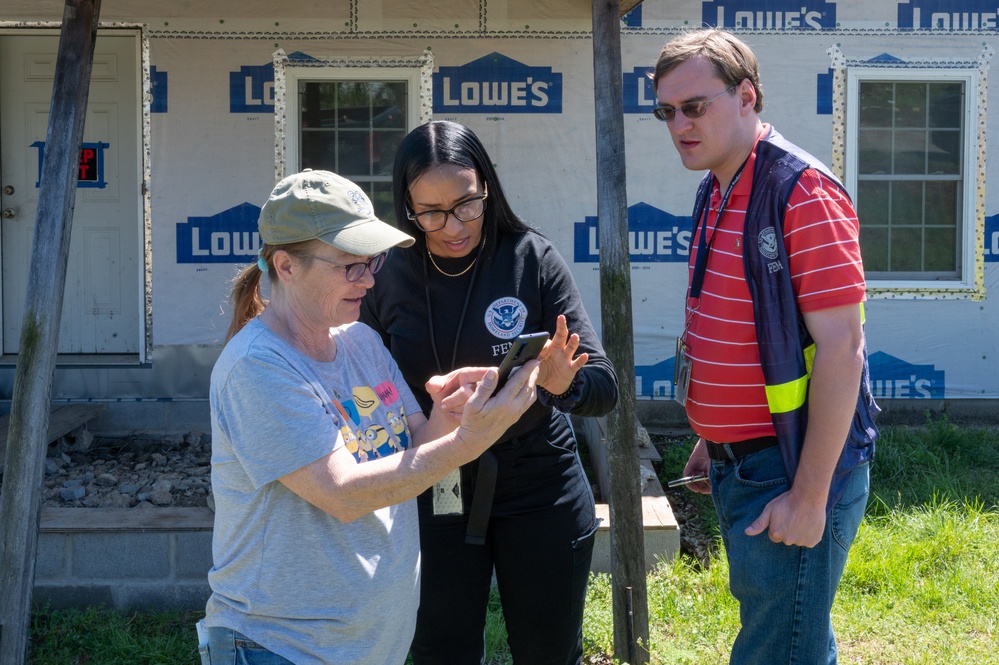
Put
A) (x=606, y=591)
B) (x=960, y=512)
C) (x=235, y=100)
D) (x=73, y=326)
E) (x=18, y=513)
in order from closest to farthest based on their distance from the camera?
(x=18, y=513), (x=606, y=591), (x=960, y=512), (x=235, y=100), (x=73, y=326)

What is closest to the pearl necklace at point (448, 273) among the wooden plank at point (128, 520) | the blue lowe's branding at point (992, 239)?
the wooden plank at point (128, 520)

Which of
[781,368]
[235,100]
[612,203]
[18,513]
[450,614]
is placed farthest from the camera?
[235,100]

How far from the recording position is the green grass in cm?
388

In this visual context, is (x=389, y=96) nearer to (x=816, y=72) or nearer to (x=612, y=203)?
(x=816, y=72)

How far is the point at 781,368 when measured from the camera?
6.72ft

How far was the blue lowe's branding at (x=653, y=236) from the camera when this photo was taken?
739cm

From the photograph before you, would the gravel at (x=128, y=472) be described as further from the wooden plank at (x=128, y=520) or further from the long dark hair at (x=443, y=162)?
the long dark hair at (x=443, y=162)

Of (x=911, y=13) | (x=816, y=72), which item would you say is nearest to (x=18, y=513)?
(x=816, y=72)

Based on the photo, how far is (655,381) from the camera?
7496 millimetres

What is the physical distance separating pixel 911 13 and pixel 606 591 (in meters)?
5.31

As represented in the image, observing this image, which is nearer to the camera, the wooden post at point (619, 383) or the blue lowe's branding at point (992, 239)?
the wooden post at point (619, 383)

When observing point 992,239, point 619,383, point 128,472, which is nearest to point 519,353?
point 619,383

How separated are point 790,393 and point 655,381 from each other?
5.48 meters

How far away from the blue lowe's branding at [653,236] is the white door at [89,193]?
3.48 meters
